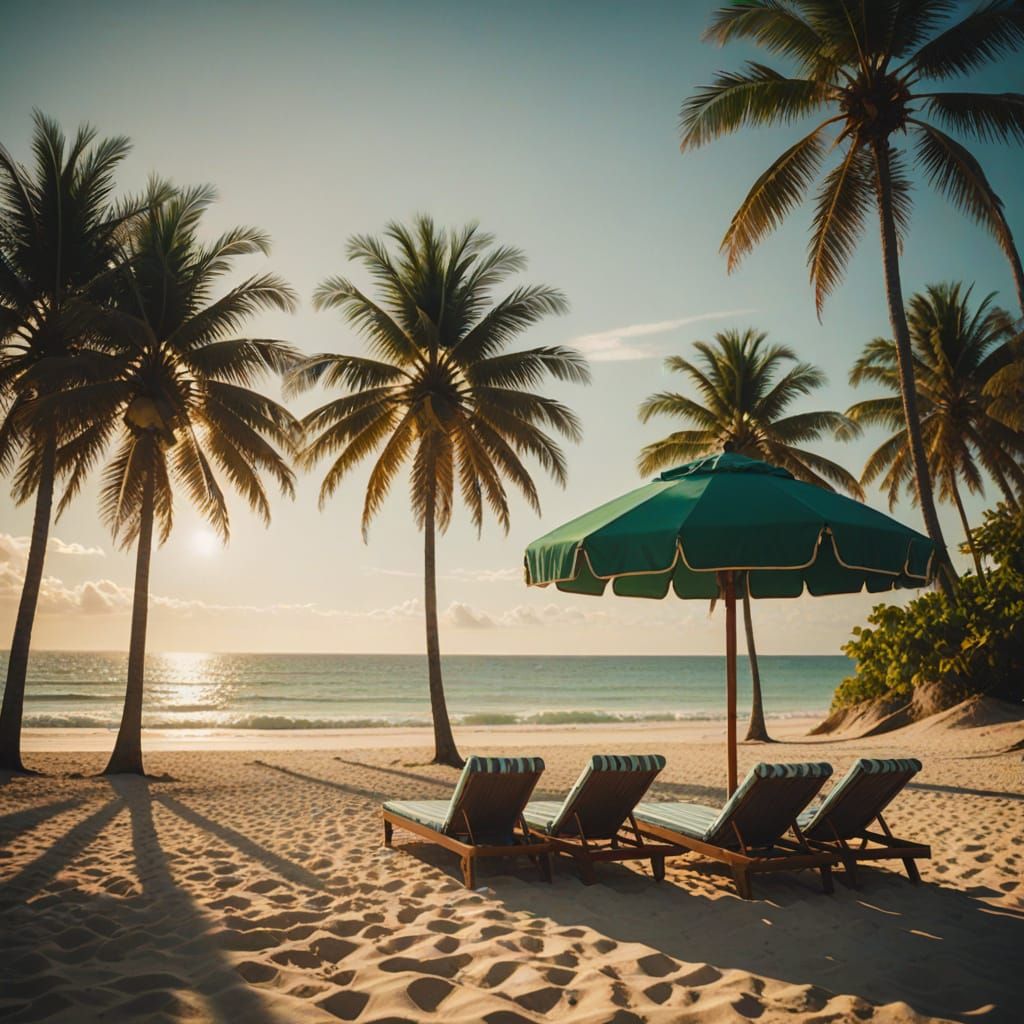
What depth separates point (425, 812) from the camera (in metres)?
5.55

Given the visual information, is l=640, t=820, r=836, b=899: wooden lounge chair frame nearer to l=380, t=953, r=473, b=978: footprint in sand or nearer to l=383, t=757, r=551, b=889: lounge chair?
l=383, t=757, r=551, b=889: lounge chair

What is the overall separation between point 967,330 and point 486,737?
19145 millimetres

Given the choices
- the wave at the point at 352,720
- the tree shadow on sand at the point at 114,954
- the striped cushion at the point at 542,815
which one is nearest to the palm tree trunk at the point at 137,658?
the tree shadow on sand at the point at 114,954

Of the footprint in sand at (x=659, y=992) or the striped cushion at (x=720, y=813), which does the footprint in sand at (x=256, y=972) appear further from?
the striped cushion at (x=720, y=813)

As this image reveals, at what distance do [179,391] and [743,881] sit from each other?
11509 mm

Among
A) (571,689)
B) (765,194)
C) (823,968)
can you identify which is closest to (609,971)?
(823,968)

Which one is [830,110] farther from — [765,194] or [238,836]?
[238,836]

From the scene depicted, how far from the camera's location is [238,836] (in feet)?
21.2

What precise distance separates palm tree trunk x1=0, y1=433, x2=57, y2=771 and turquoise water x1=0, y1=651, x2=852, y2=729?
18165mm

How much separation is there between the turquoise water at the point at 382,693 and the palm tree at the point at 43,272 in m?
18.5

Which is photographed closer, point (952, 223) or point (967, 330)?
point (952, 223)

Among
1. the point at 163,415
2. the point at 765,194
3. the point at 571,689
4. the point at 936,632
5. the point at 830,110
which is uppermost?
the point at 830,110

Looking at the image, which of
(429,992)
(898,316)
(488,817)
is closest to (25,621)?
(488,817)

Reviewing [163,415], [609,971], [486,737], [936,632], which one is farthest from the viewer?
[486,737]
